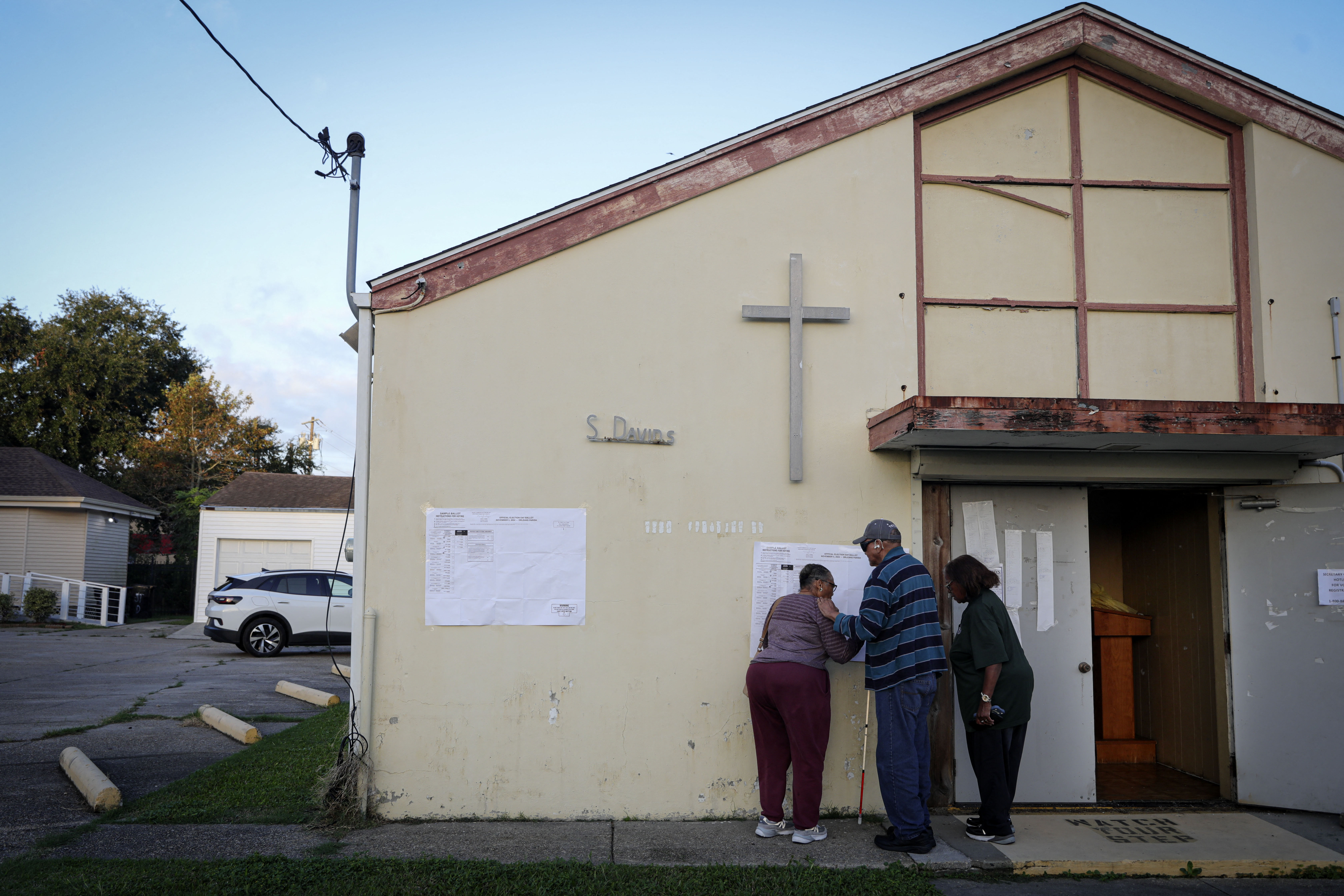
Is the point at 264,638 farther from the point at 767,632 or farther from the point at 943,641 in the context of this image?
the point at 943,641

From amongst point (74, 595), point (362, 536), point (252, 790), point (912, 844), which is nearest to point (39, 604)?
point (74, 595)

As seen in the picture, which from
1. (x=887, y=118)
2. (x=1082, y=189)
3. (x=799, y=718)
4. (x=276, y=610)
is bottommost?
(x=276, y=610)

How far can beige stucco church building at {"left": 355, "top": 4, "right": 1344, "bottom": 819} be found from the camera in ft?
19.6

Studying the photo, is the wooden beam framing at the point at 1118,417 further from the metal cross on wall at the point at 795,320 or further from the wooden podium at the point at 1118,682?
the wooden podium at the point at 1118,682

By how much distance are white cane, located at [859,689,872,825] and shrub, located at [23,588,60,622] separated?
829 inches

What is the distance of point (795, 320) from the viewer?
20.7 ft

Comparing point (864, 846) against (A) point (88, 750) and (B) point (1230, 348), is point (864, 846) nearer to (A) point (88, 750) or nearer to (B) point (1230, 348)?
(B) point (1230, 348)

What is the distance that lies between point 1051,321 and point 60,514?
81.7 feet

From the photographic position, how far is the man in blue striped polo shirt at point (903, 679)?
17.5ft

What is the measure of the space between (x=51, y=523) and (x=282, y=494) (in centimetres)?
559

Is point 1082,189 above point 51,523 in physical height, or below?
above

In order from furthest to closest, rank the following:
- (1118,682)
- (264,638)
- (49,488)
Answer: (49,488) < (264,638) < (1118,682)

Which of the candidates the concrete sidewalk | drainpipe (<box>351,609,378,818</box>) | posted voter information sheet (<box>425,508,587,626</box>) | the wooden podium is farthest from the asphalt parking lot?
the wooden podium

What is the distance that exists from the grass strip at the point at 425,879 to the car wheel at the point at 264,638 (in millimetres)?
10982
